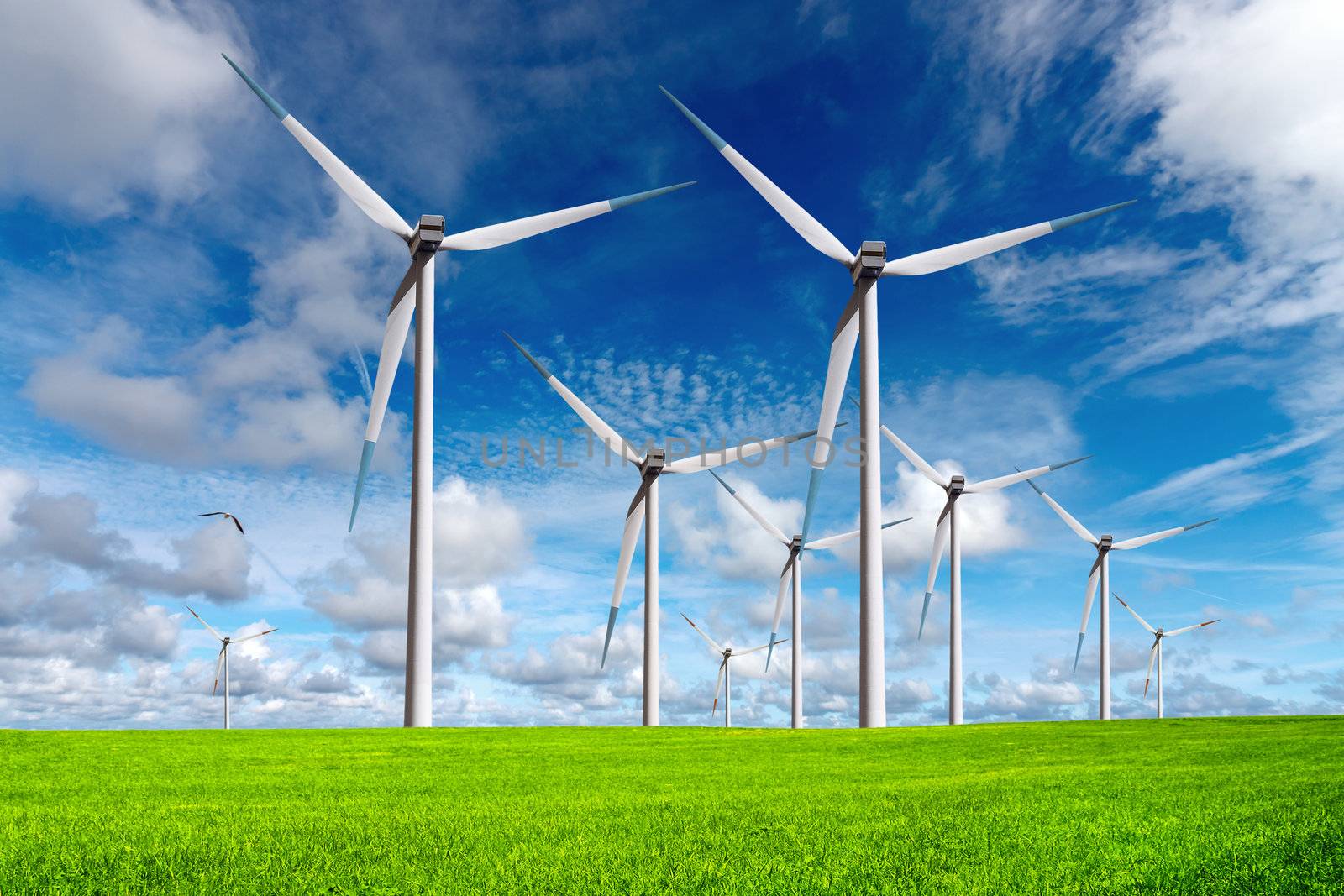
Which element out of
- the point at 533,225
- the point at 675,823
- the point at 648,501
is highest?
the point at 533,225

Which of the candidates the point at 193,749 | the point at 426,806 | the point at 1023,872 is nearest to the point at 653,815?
the point at 426,806

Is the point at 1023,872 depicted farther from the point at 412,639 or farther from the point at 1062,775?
the point at 412,639

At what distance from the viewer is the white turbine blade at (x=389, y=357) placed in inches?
1986

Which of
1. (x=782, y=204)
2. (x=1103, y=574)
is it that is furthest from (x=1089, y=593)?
(x=782, y=204)

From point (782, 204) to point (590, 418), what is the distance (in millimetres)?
21930

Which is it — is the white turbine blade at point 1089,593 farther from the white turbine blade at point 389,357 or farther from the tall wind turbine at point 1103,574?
the white turbine blade at point 389,357

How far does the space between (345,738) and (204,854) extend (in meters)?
25.5

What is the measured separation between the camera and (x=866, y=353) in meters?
50.3

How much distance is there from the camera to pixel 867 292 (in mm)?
52844

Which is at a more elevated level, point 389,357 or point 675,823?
point 389,357

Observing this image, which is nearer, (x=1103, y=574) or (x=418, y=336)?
(x=418, y=336)

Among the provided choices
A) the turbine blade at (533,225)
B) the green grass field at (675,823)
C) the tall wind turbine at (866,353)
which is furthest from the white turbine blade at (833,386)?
the green grass field at (675,823)

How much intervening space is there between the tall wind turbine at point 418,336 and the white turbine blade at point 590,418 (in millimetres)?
12128

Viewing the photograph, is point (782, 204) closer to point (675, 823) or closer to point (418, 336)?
point (418, 336)
